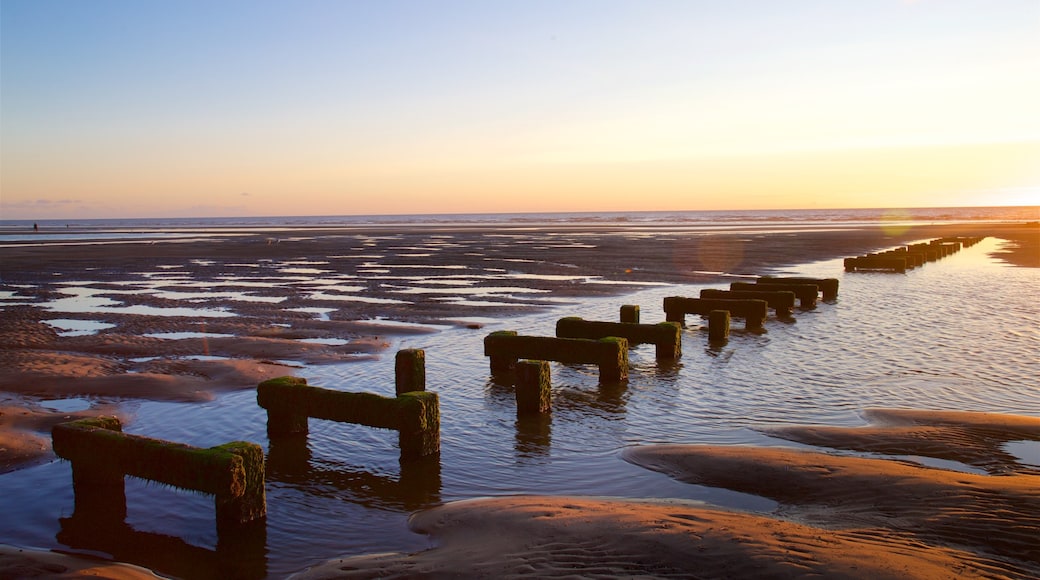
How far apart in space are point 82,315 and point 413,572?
2131 centimetres

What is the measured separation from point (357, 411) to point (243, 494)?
240 centimetres

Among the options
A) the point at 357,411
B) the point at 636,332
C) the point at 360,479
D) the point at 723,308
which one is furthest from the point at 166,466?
the point at 723,308

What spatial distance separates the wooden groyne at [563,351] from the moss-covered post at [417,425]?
182 inches

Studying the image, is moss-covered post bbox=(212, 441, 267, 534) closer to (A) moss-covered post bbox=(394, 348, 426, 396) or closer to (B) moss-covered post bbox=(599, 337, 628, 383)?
(A) moss-covered post bbox=(394, 348, 426, 396)

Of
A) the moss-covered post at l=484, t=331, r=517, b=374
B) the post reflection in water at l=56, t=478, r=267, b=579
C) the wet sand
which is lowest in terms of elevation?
the post reflection in water at l=56, t=478, r=267, b=579

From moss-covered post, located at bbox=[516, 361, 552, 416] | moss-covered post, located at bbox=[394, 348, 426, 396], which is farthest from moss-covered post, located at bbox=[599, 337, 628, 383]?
moss-covered post, located at bbox=[394, 348, 426, 396]

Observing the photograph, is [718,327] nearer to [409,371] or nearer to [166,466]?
[409,371]

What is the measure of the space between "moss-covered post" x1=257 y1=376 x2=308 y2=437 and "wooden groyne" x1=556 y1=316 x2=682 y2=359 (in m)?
6.97

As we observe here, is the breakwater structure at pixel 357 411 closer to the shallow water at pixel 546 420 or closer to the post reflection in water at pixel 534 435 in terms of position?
the shallow water at pixel 546 420

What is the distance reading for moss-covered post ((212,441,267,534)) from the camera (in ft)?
25.1

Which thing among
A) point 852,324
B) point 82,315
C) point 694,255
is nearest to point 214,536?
point 852,324

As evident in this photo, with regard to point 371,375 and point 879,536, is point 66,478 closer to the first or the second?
point 371,375

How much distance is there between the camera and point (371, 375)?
48.8ft

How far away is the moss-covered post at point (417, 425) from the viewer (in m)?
9.63
